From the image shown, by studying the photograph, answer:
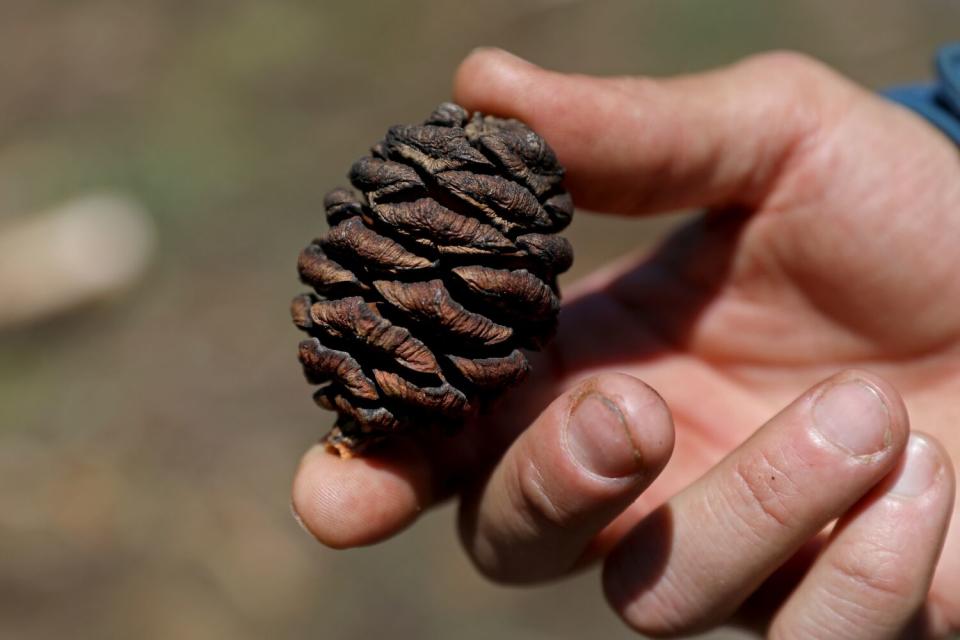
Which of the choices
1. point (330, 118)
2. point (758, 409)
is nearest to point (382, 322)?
point (758, 409)

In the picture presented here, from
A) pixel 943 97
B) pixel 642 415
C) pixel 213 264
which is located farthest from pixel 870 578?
pixel 213 264

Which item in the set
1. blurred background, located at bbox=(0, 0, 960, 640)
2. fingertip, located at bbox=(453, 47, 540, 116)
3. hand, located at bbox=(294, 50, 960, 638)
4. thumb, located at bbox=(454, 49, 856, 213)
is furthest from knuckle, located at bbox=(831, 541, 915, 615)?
blurred background, located at bbox=(0, 0, 960, 640)

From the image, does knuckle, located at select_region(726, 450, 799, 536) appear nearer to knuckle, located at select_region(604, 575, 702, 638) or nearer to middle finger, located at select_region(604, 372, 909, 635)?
middle finger, located at select_region(604, 372, 909, 635)

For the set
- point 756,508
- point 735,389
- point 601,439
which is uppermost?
point 601,439

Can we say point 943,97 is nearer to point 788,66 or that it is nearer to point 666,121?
point 788,66

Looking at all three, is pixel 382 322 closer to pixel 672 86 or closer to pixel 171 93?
pixel 672 86

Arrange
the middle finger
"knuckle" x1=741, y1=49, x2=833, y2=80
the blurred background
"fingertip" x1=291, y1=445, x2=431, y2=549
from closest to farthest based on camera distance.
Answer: the middle finger, "fingertip" x1=291, y1=445, x2=431, y2=549, "knuckle" x1=741, y1=49, x2=833, y2=80, the blurred background

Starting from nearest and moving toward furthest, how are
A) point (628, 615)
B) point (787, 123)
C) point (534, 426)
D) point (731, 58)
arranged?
1. point (534, 426)
2. point (628, 615)
3. point (787, 123)
4. point (731, 58)

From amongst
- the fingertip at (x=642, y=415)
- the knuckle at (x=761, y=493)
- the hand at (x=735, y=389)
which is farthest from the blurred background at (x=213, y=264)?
the fingertip at (x=642, y=415)
